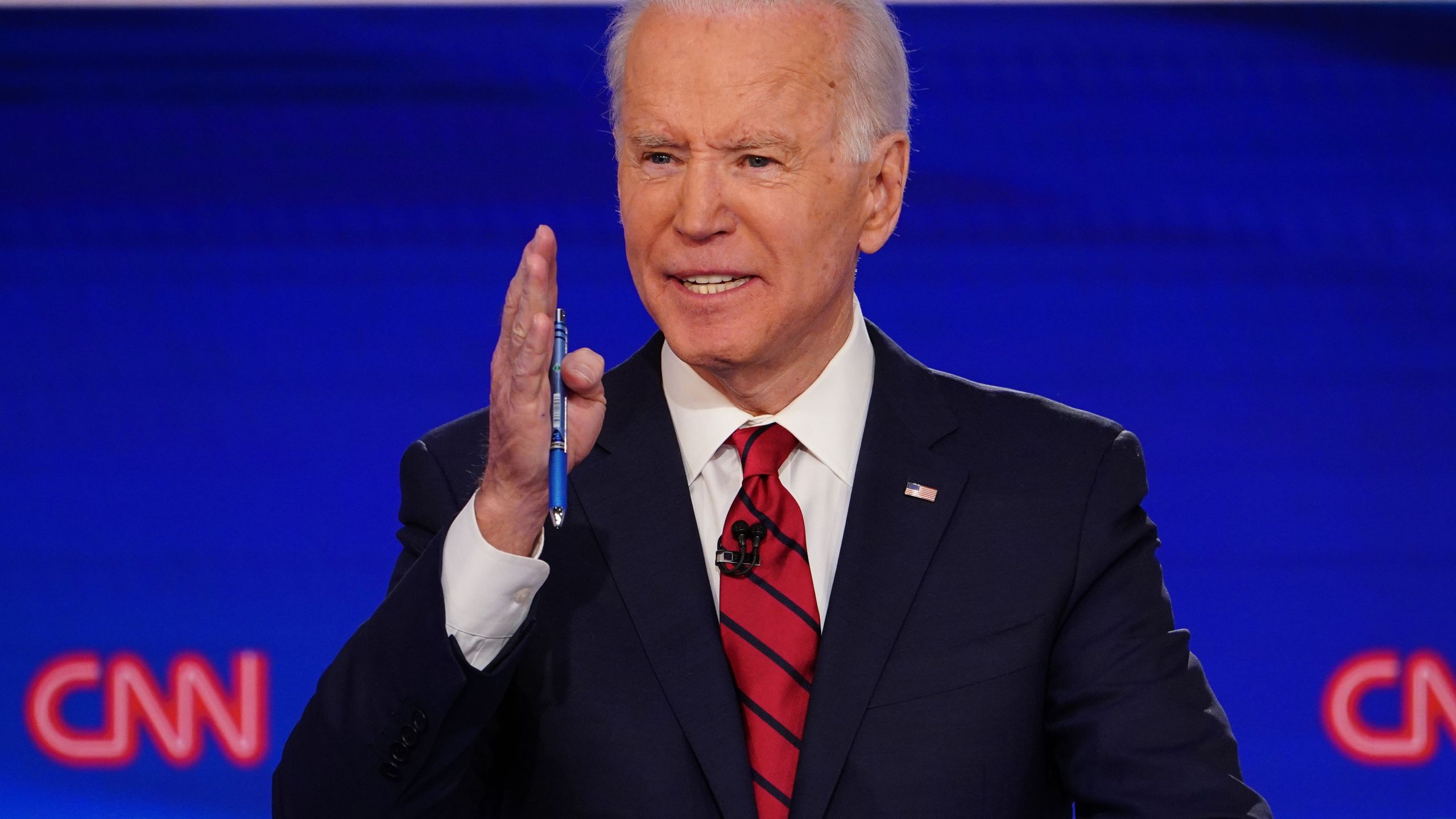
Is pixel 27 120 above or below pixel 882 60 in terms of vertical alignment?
above

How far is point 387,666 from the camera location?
162 cm

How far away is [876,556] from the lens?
6.04 ft

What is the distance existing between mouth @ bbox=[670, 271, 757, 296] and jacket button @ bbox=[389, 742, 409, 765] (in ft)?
2.10

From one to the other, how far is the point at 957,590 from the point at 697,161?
1.97ft

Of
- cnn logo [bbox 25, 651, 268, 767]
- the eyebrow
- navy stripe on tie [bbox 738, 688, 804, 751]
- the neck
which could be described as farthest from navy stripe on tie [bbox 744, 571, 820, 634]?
cnn logo [bbox 25, 651, 268, 767]

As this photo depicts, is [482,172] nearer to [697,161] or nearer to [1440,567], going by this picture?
[697,161]

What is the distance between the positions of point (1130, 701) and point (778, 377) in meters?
0.60

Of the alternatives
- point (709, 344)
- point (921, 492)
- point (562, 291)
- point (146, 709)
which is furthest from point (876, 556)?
point (146, 709)

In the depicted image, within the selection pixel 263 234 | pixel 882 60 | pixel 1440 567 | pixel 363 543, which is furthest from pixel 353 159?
pixel 1440 567

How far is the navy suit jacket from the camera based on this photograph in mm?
1647

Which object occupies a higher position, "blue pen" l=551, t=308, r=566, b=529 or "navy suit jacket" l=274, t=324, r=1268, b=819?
"blue pen" l=551, t=308, r=566, b=529

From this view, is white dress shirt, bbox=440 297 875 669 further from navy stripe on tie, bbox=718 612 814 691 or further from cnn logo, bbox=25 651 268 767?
cnn logo, bbox=25 651 268 767

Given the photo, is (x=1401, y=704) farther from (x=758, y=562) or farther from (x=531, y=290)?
(x=531, y=290)

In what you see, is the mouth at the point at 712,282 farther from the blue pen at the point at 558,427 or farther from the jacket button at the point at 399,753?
the jacket button at the point at 399,753
